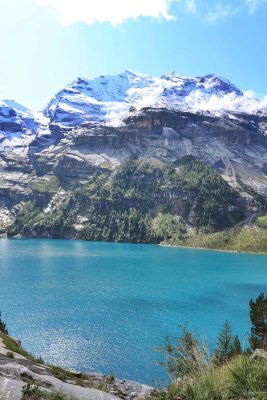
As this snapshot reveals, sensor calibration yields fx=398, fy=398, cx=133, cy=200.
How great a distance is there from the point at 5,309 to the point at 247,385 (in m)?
73.1

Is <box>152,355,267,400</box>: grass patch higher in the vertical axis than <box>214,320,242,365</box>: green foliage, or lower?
higher

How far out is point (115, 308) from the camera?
82875 millimetres

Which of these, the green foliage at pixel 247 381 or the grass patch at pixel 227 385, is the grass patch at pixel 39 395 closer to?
the grass patch at pixel 227 385

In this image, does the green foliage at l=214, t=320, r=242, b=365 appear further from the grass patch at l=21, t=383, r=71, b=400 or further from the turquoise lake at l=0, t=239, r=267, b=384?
the grass patch at l=21, t=383, r=71, b=400

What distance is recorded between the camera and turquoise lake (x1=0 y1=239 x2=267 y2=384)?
5328 centimetres

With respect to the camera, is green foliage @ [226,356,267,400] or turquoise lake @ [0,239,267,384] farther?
turquoise lake @ [0,239,267,384]

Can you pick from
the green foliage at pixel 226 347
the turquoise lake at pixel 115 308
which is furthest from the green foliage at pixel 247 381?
the green foliage at pixel 226 347

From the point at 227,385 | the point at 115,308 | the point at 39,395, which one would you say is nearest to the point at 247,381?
the point at 227,385

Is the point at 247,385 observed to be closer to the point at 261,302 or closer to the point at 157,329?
the point at 261,302

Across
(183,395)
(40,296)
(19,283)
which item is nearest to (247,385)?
(183,395)

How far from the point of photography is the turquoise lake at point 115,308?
5328 cm

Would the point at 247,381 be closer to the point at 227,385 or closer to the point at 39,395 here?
the point at 227,385

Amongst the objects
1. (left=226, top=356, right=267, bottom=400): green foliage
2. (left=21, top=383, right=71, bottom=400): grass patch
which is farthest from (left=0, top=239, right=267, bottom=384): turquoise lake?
(left=21, top=383, right=71, bottom=400): grass patch

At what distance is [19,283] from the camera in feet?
360
